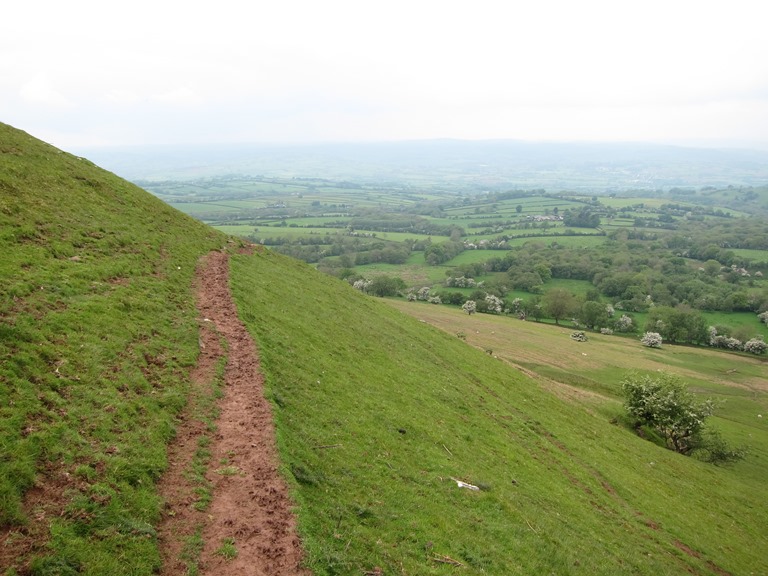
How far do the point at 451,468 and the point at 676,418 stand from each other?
42244 mm

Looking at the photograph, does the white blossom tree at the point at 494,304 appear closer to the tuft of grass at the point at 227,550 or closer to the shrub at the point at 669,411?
the shrub at the point at 669,411

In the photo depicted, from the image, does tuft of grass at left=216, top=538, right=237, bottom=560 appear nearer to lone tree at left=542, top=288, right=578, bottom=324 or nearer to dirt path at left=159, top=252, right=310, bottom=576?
dirt path at left=159, top=252, right=310, bottom=576

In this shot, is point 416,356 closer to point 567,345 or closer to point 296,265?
point 296,265

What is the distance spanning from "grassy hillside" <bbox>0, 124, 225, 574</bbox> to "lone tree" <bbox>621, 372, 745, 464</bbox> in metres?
51.4

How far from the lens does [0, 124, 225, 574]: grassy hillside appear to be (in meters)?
11.2

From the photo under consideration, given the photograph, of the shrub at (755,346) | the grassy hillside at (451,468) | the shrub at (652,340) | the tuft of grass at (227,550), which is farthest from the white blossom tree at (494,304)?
the tuft of grass at (227,550)

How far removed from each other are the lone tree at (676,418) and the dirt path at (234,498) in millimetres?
49120

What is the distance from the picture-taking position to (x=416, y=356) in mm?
40000

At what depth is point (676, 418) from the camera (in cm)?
5088

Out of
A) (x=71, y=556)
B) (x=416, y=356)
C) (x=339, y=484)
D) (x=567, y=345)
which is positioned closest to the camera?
(x=71, y=556)

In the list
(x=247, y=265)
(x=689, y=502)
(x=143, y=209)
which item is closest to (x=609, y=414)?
(x=689, y=502)

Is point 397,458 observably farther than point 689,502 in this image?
No

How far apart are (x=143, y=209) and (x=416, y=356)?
28872 millimetres

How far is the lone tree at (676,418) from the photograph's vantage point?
50.5m
